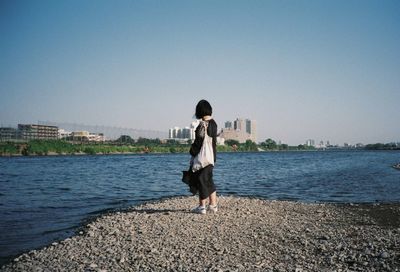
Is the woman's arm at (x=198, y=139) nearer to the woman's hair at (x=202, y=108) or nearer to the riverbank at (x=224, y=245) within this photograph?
the woman's hair at (x=202, y=108)

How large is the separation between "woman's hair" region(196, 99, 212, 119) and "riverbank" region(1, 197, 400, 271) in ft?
10.7

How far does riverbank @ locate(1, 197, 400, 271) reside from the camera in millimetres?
6285

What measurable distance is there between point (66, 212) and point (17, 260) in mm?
6857

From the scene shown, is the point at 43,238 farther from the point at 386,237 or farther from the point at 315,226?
the point at 386,237

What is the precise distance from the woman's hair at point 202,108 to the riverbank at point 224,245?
3.25 metres

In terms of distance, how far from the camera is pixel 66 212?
14.0 m

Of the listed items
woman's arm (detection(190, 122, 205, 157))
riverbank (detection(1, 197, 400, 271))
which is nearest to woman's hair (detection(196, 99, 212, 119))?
woman's arm (detection(190, 122, 205, 157))

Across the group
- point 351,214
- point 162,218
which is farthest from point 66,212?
point 351,214

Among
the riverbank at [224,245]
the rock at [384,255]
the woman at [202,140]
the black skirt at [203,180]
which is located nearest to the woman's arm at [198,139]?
the woman at [202,140]

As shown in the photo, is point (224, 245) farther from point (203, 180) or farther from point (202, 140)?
point (202, 140)

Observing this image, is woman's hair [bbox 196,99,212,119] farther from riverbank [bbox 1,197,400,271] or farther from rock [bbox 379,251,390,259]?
rock [bbox 379,251,390,259]

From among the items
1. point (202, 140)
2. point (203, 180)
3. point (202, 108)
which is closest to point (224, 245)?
point (203, 180)

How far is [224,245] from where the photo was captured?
7430mm

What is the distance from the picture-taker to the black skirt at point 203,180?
406 inches
